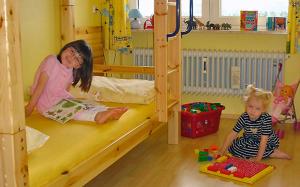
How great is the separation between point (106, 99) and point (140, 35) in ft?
5.33

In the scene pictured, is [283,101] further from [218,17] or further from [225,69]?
[218,17]

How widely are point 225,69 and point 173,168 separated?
5.56 feet

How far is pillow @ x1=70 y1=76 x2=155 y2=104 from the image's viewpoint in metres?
3.43

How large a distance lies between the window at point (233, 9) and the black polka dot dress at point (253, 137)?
154 centimetres

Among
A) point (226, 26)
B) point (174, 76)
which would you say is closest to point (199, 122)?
point (174, 76)

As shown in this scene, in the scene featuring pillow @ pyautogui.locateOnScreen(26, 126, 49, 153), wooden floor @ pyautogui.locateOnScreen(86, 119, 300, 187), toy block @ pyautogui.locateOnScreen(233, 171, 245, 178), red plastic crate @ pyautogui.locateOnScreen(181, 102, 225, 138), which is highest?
pillow @ pyautogui.locateOnScreen(26, 126, 49, 153)

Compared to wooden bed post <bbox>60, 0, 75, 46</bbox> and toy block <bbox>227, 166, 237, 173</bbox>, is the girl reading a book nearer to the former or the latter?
toy block <bbox>227, 166, 237, 173</bbox>

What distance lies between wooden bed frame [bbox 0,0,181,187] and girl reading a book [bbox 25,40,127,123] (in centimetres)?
44

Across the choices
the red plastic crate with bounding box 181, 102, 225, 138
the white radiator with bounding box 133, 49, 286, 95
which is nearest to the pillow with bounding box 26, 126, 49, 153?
the red plastic crate with bounding box 181, 102, 225, 138

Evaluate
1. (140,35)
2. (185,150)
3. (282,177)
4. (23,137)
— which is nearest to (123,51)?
(140,35)

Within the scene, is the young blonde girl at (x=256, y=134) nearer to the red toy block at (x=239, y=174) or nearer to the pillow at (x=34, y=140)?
the red toy block at (x=239, y=174)

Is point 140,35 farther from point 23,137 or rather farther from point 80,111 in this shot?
point 23,137

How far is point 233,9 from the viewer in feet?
15.6

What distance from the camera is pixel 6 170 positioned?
1737 millimetres
